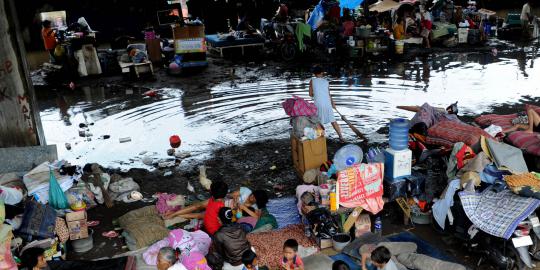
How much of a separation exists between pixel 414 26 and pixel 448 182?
14.8 m

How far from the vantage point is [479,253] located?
5441 mm

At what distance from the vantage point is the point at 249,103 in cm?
1219

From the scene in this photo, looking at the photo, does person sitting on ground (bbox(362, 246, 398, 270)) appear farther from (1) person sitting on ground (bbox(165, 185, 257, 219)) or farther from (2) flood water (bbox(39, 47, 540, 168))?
(2) flood water (bbox(39, 47, 540, 168))

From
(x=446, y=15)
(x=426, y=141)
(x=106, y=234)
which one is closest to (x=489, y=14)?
(x=446, y=15)

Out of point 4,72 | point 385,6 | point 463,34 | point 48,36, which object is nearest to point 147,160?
point 4,72

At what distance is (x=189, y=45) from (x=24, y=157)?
969 cm

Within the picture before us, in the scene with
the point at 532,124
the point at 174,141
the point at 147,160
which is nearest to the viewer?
the point at 532,124

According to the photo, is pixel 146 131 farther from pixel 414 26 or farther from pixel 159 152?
pixel 414 26

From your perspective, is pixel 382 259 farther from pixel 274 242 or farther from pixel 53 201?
pixel 53 201

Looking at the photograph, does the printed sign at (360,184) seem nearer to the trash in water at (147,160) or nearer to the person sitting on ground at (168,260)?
the person sitting on ground at (168,260)

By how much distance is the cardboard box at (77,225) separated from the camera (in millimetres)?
6016

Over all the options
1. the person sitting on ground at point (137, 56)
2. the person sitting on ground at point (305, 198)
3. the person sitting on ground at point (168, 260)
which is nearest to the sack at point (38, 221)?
the person sitting on ground at point (168, 260)

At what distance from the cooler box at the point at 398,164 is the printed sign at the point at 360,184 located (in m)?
0.22

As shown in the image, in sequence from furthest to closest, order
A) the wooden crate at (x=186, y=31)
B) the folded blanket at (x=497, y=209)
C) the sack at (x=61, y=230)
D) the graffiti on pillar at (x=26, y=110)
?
the wooden crate at (x=186, y=31) < the graffiti on pillar at (x=26, y=110) < the sack at (x=61, y=230) < the folded blanket at (x=497, y=209)
